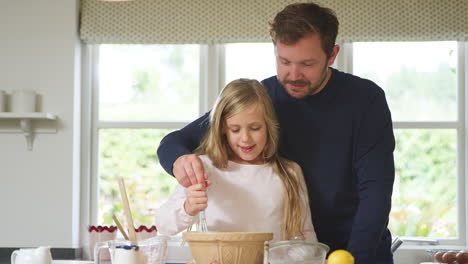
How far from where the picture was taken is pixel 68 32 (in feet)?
14.3

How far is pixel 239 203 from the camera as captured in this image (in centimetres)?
215

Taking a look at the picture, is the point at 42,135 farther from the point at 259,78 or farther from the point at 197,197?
the point at 197,197

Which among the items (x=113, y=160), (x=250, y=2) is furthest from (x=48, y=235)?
(x=250, y=2)

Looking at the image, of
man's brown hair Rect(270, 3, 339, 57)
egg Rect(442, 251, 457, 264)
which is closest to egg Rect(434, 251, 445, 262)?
egg Rect(442, 251, 457, 264)

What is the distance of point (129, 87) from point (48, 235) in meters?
1.05

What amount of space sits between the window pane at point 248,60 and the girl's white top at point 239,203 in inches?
91.4

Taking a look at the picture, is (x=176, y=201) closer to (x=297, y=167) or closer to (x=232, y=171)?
(x=232, y=171)

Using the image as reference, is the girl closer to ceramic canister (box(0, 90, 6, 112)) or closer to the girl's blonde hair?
the girl's blonde hair

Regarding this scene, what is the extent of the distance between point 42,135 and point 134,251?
8.97ft

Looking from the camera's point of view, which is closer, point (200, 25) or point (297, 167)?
point (297, 167)

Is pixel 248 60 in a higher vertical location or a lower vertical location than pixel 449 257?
higher

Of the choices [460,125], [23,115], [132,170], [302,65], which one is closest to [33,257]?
[302,65]

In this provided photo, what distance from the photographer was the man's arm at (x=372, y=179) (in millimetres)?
1977

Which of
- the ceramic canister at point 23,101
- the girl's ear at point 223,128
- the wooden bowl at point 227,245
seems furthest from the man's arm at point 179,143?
the ceramic canister at point 23,101
